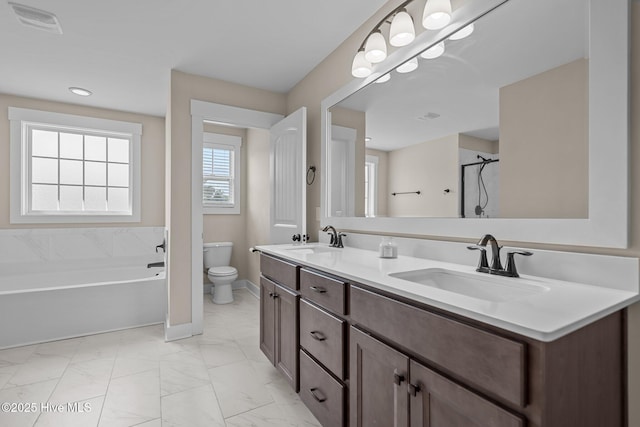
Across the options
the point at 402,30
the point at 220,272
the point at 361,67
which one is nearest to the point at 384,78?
the point at 361,67

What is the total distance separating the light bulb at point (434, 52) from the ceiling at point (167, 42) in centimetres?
57

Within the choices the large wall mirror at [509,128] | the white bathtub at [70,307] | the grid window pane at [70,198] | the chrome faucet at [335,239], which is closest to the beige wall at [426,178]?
the large wall mirror at [509,128]

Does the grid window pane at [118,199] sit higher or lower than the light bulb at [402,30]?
lower

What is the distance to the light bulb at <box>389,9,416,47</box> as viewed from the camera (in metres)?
1.53

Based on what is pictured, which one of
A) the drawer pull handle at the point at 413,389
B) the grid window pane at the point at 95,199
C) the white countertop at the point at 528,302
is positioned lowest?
the drawer pull handle at the point at 413,389

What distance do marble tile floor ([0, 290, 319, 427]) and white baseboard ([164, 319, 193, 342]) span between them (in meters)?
0.06

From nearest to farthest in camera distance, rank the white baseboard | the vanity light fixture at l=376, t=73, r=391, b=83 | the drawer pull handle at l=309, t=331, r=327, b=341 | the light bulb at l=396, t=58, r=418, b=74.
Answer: the drawer pull handle at l=309, t=331, r=327, b=341, the light bulb at l=396, t=58, r=418, b=74, the vanity light fixture at l=376, t=73, r=391, b=83, the white baseboard

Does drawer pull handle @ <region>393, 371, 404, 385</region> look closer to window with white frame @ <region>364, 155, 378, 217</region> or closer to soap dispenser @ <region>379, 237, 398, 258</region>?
soap dispenser @ <region>379, 237, 398, 258</region>

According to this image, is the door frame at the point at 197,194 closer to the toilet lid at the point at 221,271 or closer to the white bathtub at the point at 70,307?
the white bathtub at the point at 70,307

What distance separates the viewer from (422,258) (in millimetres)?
1609

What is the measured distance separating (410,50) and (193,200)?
7.16ft

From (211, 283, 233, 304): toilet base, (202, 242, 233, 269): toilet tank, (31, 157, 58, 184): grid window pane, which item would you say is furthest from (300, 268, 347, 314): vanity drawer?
(31, 157, 58, 184): grid window pane

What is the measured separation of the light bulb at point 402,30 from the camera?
Answer: 5.03ft

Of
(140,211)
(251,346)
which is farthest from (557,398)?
(140,211)
